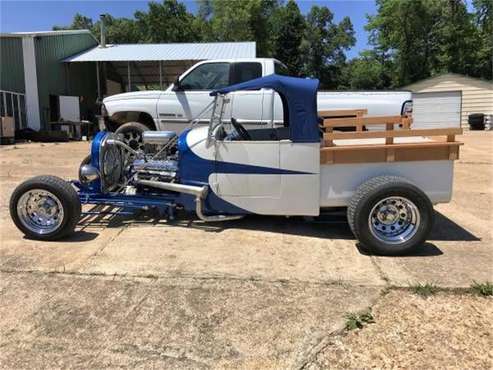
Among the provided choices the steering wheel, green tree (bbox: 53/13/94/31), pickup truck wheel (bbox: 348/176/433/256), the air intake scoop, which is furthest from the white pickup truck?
green tree (bbox: 53/13/94/31)

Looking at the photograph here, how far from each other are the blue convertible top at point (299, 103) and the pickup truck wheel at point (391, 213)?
86 centimetres

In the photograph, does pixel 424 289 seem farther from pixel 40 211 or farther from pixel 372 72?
pixel 372 72

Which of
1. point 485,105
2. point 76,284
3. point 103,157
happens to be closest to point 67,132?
point 103,157

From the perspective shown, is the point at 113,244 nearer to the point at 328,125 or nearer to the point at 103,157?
the point at 103,157

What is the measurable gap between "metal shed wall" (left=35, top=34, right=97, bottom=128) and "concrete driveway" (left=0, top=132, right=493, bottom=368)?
18.5 meters

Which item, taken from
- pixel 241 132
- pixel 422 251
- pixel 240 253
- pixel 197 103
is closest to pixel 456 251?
pixel 422 251

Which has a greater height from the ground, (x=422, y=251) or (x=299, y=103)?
(x=299, y=103)

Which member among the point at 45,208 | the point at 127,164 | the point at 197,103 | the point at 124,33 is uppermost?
the point at 124,33

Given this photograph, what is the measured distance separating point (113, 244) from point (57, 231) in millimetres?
627

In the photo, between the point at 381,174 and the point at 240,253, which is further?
the point at 381,174

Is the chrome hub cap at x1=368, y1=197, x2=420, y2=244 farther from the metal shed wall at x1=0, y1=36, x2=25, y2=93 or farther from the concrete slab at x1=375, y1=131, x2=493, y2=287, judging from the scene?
the metal shed wall at x1=0, y1=36, x2=25, y2=93

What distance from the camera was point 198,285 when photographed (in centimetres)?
384

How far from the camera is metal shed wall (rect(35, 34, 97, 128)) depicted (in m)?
22.2

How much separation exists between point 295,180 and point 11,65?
2013 cm
